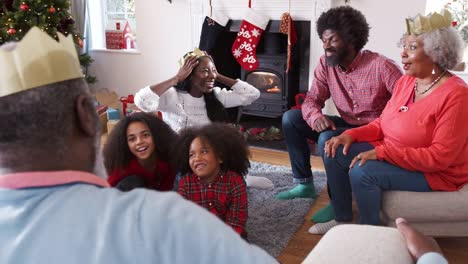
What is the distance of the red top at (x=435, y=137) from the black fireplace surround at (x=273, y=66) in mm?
1711

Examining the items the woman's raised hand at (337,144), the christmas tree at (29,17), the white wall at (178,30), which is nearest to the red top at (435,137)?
the woman's raised hand at (337,144)

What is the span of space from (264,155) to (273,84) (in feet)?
2.42

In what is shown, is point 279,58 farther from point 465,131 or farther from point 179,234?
point 179,234

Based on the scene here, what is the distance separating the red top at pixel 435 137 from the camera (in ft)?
5.68

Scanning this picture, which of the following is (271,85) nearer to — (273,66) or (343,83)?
(273,66)

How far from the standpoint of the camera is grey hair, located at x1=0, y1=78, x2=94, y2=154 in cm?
64

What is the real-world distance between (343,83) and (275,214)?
808mm

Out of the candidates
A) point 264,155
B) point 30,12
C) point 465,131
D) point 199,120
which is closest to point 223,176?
point 199,120

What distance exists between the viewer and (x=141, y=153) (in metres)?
1.95

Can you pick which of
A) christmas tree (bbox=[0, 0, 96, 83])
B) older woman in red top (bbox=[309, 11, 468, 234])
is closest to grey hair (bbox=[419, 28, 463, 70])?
older woman in red top (bbox=[309, 11, 468, 234])

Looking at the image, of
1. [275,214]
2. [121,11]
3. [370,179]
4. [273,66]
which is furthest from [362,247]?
[121,11]

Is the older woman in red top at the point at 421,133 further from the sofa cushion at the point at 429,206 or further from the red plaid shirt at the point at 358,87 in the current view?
the red plaid shirt at the point at 358,87

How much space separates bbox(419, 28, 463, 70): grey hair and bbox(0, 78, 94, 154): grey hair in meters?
1.66

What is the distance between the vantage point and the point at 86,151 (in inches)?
27.9
